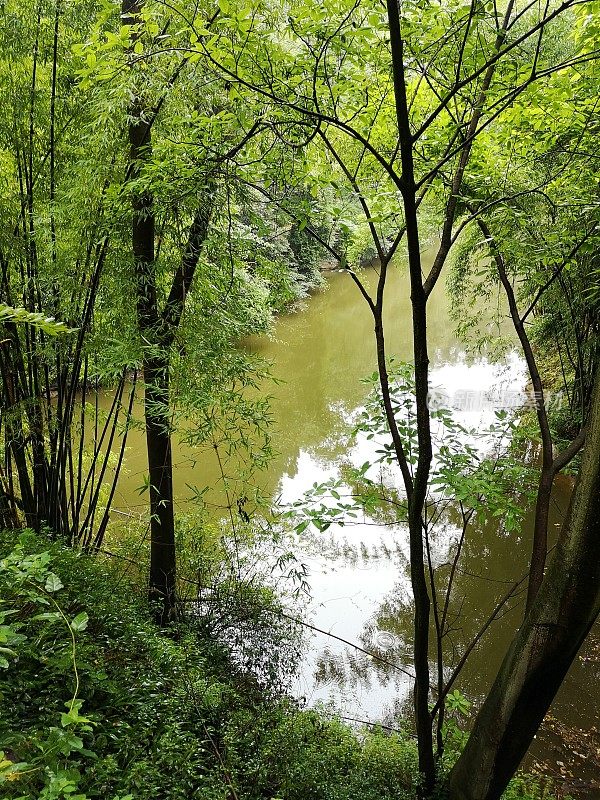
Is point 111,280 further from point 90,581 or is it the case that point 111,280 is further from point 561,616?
point 561,616

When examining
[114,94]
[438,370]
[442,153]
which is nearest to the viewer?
[442,153]

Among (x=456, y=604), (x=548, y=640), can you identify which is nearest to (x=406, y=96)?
(x=548, y=640)

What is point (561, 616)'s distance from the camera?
1404 millimetres

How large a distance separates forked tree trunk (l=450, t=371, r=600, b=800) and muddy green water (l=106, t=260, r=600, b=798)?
68 cm

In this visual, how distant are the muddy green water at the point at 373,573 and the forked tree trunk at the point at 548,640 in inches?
26.6

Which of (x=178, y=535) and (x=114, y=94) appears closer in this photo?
(x=114, y=94)

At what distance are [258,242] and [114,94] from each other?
917mm

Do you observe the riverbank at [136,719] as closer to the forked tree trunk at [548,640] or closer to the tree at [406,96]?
the tree at [406,96]

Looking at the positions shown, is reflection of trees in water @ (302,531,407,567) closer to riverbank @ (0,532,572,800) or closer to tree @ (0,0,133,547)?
riverbank @ (0,532,572,800)

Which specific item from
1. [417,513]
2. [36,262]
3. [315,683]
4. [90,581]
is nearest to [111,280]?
[36,262]

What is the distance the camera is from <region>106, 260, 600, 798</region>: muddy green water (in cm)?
368

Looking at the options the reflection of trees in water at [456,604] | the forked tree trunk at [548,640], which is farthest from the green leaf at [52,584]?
the reflection of trees in water at [456,604]

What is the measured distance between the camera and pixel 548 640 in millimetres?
1433

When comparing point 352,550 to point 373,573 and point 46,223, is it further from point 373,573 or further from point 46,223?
point 46,223
